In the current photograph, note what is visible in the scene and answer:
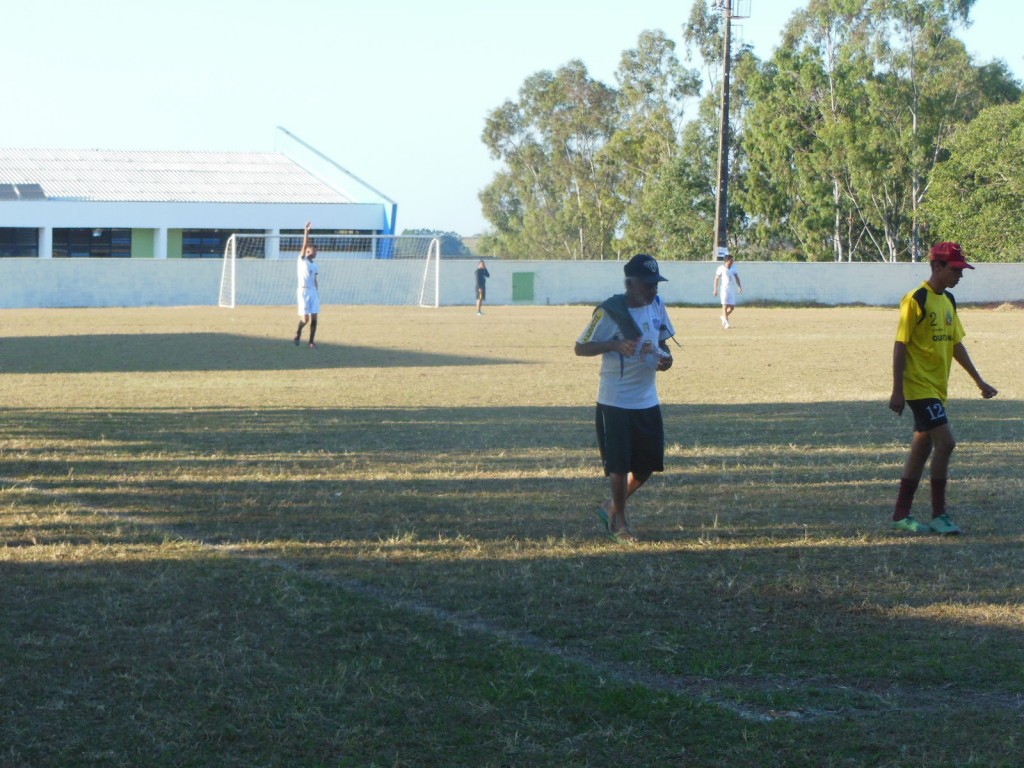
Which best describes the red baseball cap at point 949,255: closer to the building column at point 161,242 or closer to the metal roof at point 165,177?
the building column at point 161,242

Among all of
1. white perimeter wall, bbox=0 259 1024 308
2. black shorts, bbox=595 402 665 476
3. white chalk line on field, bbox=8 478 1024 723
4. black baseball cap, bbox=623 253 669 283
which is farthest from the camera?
white perimeter wall, bbox=0 259 1024 308

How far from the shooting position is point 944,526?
24.7ft

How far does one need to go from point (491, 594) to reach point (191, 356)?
52.5 feet

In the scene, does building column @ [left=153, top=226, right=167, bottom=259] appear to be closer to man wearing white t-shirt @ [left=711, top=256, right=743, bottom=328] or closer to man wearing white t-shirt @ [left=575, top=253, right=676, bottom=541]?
man wearing white t-shirt @ [left=711, top=256, right=743, bottom=328]

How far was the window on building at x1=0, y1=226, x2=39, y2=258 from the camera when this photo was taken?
58000mm

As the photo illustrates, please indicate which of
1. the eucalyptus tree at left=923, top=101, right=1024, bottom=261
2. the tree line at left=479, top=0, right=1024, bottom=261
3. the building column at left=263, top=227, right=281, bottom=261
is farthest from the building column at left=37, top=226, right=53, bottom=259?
the eucalyptus tree at left=923, top=101, right=1024, bottom=261

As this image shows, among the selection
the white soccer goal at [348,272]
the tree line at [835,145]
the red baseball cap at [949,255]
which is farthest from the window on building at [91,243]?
the red baseball cap at [949,255]

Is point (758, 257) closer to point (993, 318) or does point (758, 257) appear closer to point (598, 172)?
point (598, 172)

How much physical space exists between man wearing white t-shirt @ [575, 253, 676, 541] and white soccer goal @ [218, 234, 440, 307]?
35584mm

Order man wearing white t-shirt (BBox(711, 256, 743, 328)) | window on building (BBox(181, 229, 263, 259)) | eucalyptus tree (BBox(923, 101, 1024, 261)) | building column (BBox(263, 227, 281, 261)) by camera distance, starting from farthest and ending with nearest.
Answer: window on building (BBox(181, 229, 263, 259)) → building column (BBox(263, 227, 281, 261)) → eucalyptus tree (BBox(923, 101, 1024, 261)) → man wearing white t-shirt (BBox(711, 256, 743, 328))

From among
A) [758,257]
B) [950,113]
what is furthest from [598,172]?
[950,113]

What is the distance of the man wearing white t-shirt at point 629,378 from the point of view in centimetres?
723

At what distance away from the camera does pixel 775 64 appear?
2285 inches

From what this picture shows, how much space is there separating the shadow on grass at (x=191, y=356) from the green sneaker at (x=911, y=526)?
492 inches
